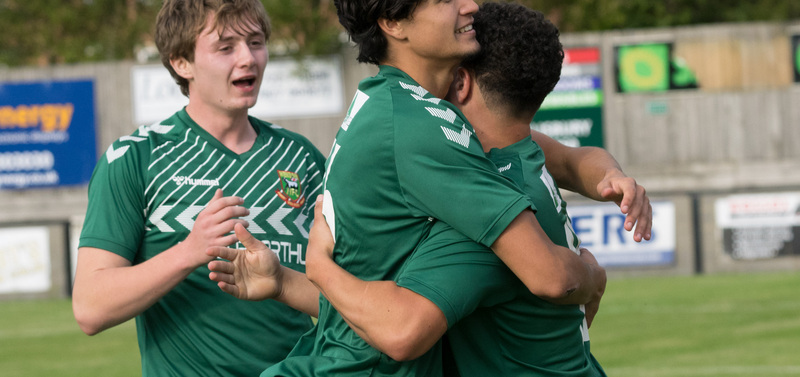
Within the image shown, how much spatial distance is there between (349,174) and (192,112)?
1384 mm

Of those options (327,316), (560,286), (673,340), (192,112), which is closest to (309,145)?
(192,112)

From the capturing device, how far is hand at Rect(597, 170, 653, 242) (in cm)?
293

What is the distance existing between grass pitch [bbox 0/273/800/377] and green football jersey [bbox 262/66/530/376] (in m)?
6.83

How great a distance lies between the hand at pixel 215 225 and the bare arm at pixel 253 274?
0.04m

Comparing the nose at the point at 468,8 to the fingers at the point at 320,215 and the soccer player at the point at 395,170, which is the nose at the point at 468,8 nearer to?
the soccer player at the point at 395,170

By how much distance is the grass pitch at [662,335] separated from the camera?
9.80 m

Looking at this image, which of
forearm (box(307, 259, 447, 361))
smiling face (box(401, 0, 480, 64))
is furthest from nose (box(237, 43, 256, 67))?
forearm (box(307, 259, 447, 361))

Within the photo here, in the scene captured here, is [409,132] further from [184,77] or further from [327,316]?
[184,77]

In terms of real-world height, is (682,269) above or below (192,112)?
below

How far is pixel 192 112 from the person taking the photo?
12.7 feet

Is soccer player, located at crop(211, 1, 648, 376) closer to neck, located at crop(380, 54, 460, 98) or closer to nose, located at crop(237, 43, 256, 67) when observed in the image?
neck, located at crop(380, 54, 460, 98)

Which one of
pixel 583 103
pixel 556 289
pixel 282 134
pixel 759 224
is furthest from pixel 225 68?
pixel 583 103

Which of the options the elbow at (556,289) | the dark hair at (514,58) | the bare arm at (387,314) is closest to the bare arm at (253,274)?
the bare arm at (387,314)

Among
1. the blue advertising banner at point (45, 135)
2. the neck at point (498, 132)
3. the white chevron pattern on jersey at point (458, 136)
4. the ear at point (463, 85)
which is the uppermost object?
the ear at point (463, 85)
